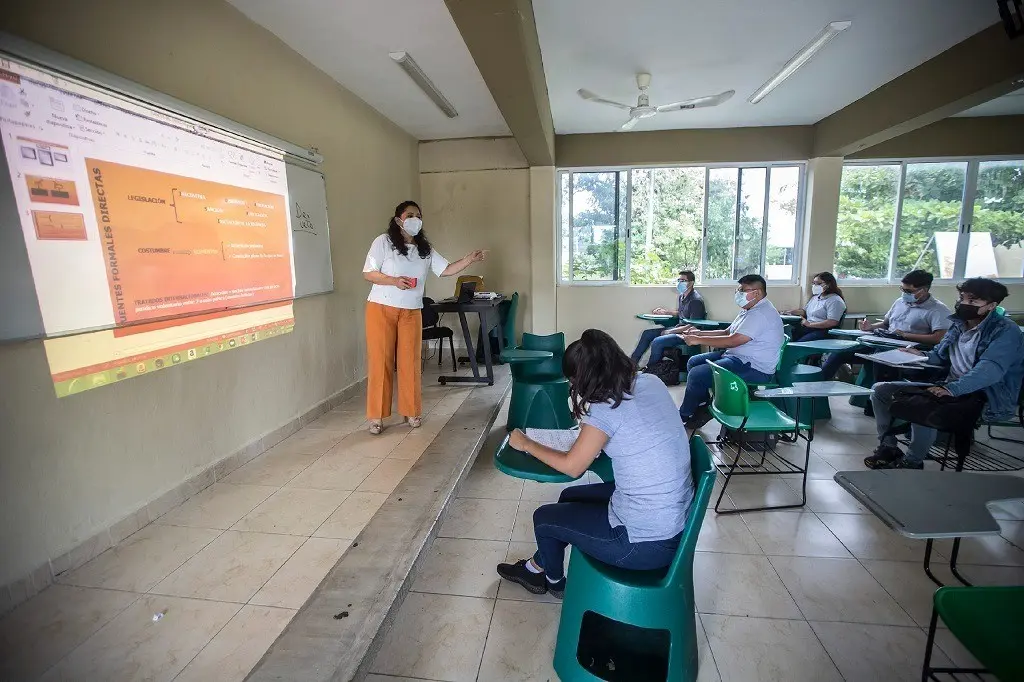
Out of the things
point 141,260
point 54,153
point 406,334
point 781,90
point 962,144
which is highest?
point 781,90

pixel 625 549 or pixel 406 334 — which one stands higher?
pixel 406 334

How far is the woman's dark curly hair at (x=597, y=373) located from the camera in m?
1.57

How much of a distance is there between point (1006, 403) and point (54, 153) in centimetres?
498

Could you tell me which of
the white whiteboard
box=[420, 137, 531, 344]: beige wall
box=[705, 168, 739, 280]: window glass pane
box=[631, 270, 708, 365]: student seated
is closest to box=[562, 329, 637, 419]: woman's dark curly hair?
the white whiteboard

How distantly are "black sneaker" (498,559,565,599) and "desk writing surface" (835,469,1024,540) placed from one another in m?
1.18

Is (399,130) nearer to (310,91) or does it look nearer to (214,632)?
(310,91)

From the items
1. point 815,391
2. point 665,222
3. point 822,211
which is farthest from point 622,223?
point 815,391

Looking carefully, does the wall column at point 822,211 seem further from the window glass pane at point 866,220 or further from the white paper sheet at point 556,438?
the white paper sheet at point 556,438

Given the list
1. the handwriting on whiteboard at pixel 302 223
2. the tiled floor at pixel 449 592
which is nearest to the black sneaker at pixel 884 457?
the tiled floor at pixel 449 592

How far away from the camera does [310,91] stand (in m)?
3.68

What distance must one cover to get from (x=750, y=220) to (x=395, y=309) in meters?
5.28

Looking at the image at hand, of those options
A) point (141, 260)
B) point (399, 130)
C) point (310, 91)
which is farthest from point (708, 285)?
point (141, 260)

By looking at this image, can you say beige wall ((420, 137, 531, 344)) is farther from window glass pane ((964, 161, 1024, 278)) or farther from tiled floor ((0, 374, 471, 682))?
window glass pane ((964, 161, 1024, 278))

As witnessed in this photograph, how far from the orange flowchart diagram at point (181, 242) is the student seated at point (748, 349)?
3.10 m
